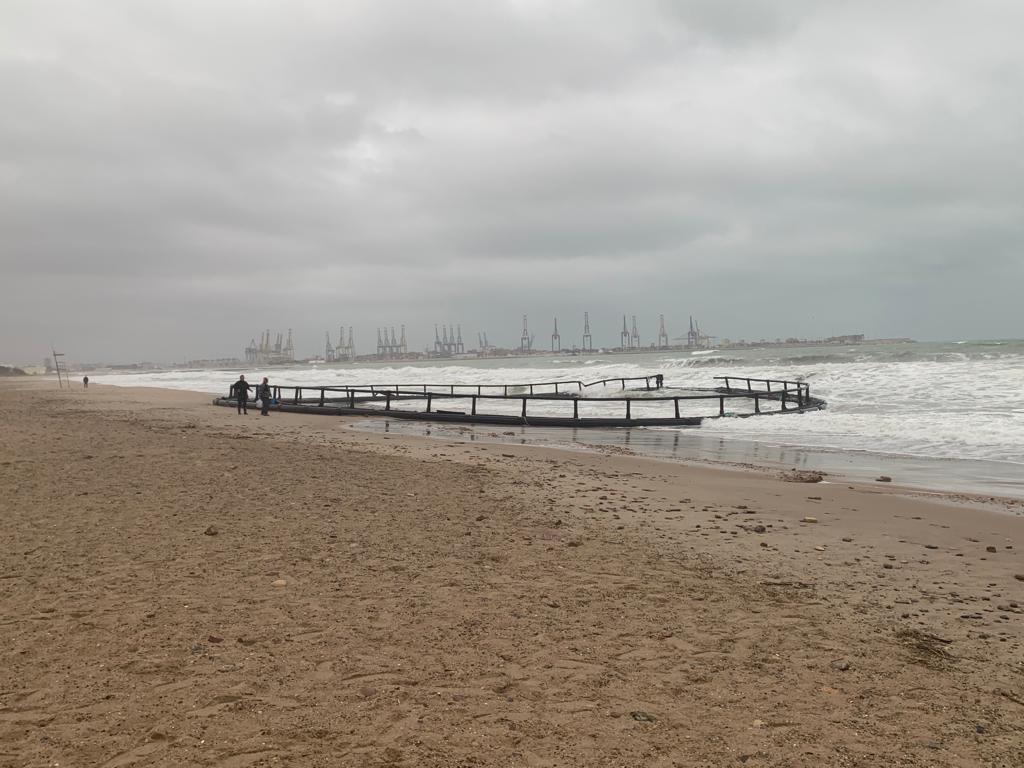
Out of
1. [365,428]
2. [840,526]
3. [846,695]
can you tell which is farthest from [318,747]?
[365,428]

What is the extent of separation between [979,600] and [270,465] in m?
9.44

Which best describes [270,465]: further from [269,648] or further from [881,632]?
[881,632]

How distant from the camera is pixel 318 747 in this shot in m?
2.90

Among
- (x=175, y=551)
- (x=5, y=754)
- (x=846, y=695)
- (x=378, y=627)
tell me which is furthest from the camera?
(x=175, y=551)

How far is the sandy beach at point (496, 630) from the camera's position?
9.86 ft

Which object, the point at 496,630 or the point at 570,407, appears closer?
the point at 496,630

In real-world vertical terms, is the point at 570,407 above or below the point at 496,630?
below

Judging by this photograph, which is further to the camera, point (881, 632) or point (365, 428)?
point (365, 428)

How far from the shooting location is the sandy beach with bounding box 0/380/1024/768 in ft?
9.86

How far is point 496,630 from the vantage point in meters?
4.24

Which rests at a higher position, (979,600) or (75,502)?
(75,502)

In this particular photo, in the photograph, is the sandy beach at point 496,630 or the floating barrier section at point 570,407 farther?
the floating barrier section at point 570,407

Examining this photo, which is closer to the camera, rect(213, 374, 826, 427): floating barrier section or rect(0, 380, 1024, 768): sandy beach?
rect(0, 380, 1024, 768): sandy beach

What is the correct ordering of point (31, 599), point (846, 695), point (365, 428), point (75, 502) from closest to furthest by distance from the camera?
point (846, 695) → point (31, 599) → point (75, 502) → point (365, 428)
